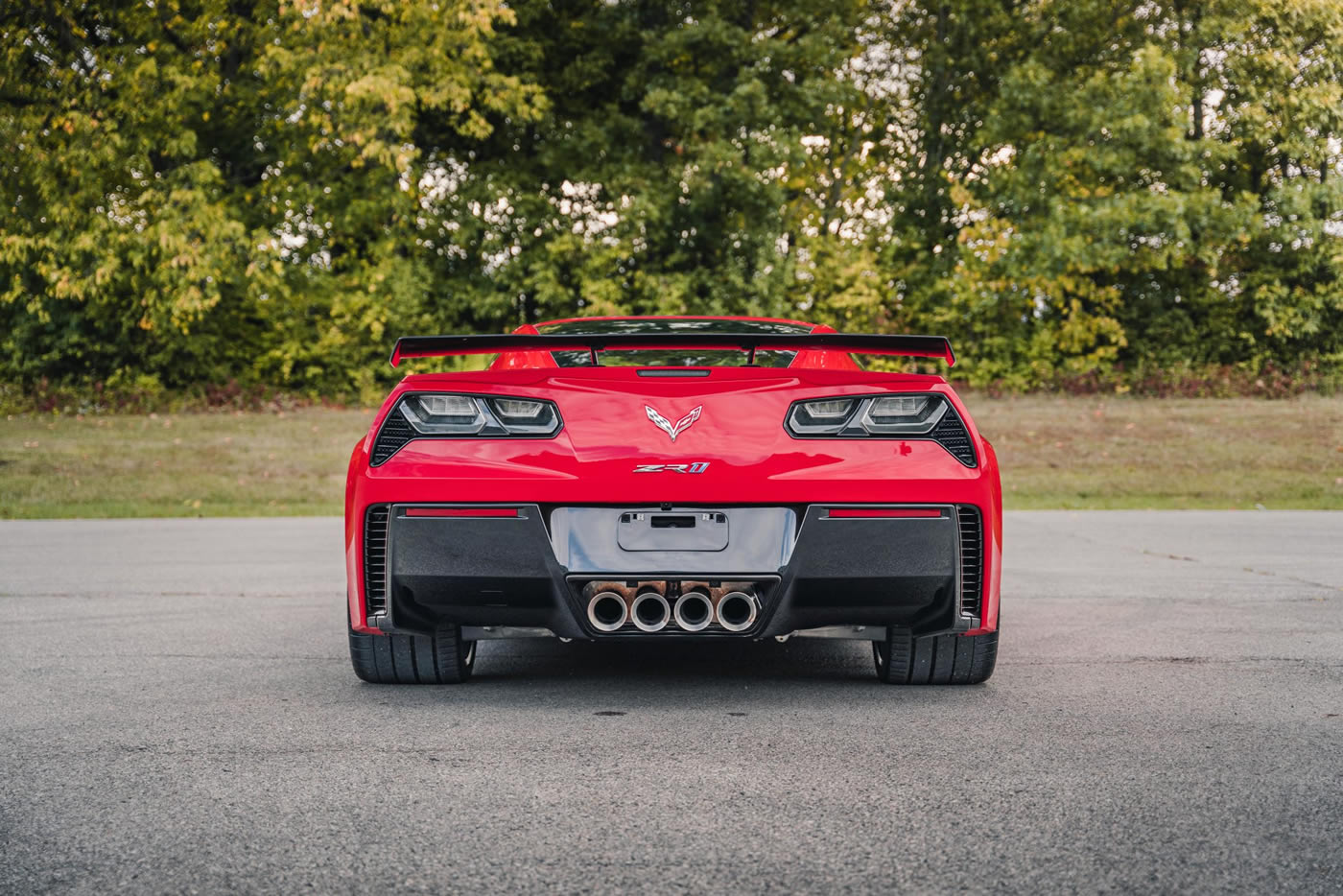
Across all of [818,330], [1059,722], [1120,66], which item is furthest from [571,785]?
[1120,66]

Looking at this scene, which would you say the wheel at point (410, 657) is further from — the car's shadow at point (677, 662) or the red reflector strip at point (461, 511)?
the red reflector strip at point (461, 511)

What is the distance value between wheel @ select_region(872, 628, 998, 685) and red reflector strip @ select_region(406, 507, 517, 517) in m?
1.37

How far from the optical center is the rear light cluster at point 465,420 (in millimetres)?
4191

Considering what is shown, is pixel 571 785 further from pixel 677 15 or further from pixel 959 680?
pixel 677 15

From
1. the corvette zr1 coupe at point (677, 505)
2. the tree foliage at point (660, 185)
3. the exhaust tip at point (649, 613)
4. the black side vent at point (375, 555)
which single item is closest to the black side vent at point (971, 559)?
the corvette zr1 coupe at point (677, 505)

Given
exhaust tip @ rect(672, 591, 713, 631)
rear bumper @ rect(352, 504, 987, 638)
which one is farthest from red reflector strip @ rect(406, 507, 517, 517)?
exhaust tip @ rect(672, 591, 713, 631)

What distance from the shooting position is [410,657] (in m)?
4.66

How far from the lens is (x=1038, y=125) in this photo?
84.7ft

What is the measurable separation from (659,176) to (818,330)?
19.4 metres

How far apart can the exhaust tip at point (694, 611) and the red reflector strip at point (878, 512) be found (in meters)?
0.46

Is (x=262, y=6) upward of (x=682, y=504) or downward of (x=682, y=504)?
upward

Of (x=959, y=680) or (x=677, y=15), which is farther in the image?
(x=677, y=15)

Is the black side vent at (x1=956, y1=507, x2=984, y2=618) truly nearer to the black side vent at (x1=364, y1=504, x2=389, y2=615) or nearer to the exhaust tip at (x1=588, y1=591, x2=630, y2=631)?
the exhaust tip at (x1=588, y1=591, x2=630, y2=631)

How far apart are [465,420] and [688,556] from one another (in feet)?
2.64
